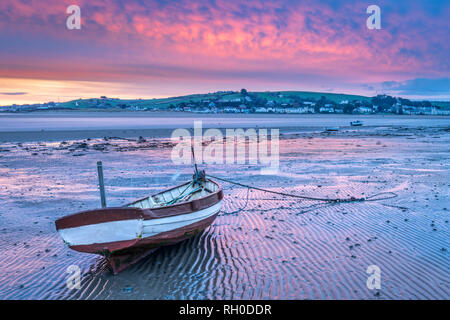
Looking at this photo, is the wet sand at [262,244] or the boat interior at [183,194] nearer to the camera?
the wet sand at [262,244]

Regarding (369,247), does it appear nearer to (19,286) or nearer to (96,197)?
(19,286)

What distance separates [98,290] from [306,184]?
10.4 metres

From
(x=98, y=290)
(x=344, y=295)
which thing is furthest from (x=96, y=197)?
(x=344, y=295)

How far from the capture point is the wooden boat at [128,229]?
6008 millimetres

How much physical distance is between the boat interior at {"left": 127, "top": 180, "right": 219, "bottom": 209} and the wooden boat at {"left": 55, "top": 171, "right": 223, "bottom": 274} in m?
1.67

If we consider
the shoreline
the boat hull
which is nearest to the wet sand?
the boat hull

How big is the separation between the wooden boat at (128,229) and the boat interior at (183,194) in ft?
5.49

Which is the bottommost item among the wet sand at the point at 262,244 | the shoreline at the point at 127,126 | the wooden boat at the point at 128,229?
the wet sand at the point at 262,244

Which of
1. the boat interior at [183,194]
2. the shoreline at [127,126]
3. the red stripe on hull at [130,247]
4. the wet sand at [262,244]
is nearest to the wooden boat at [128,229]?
the red stripe on hull at [130,247]

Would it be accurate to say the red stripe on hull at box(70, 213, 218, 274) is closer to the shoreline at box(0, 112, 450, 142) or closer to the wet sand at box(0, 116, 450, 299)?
the wet sand at box(0, 116, 450, 299)

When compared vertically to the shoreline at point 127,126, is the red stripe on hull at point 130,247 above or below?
below

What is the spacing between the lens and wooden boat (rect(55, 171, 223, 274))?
6.01 metres

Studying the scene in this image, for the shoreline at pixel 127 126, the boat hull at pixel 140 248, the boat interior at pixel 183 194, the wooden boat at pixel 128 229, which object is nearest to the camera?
the wooden boat at pixel 128 229

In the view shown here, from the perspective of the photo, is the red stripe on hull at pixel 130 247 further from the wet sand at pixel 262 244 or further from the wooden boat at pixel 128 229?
the wet sand at pixel 262 244
